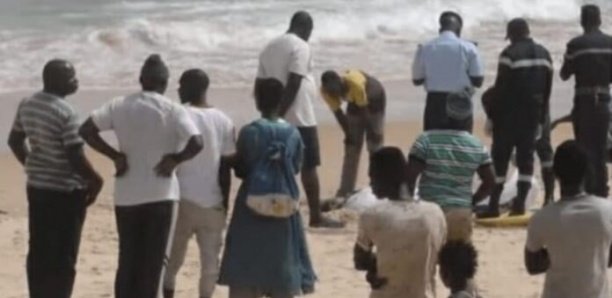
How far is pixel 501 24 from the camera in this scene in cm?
2881

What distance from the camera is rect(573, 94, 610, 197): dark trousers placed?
1339cm

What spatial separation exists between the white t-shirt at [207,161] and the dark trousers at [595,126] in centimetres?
414

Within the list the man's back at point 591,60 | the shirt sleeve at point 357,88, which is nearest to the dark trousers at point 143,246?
the shirt sleeve at point 357,88

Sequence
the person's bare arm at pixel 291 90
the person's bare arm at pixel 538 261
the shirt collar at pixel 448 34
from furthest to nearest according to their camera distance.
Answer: the shirt collar at pixel 448 34 → the person's bare arm at pixel 291 90 → the person's bare arm at pixel 538 261

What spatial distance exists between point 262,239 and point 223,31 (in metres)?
18.2

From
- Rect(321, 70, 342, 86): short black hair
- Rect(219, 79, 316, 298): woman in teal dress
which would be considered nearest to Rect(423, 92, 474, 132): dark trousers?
Rect(321, 70, 342, 86): short black hair

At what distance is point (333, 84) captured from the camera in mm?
13617

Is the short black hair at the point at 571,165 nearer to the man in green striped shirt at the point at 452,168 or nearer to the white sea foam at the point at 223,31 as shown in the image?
the man in green striped shirt at the point at 452,168

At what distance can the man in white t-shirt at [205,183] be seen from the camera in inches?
389

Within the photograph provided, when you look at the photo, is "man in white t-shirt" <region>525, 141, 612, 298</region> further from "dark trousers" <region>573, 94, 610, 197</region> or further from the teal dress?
"dark trousers" <region>573, 94, 610, 197</region>

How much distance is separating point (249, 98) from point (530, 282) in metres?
9.63

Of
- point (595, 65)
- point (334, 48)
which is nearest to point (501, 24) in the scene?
point (334, 48)

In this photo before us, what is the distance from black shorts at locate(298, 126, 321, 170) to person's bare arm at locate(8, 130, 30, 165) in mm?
3002

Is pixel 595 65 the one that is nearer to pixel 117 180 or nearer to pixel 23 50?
pixel 117 180
